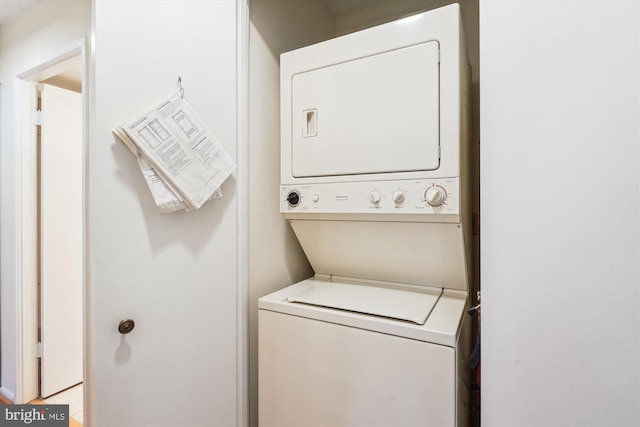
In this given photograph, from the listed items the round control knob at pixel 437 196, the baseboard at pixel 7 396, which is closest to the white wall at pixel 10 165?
the baseboard at pixel 7 396

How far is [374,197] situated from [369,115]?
37cm

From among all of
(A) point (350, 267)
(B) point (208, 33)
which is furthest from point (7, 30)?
(A) point (350, 267)

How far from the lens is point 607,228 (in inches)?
28.8

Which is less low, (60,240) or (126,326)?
(60,240)

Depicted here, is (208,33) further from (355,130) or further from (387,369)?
(387,369)

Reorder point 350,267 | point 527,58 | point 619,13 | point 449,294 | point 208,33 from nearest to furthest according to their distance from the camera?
point 619,13 < point 527,58 < point 208,33 < point 449,294 < point 350,267

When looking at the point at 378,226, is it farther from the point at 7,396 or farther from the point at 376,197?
the point at 7,396

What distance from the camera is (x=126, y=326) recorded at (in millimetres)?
1152

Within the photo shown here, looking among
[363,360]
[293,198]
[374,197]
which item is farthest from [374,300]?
[293,198]

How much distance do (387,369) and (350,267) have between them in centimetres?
63

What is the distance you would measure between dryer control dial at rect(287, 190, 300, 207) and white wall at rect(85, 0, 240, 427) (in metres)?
0.26

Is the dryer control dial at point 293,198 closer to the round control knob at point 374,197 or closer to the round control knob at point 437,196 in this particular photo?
the round control knob at point 374,197

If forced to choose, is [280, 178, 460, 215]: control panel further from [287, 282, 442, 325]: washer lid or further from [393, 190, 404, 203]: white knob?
[287, 282, 442, 325]: washer lid

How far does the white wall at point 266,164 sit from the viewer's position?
1644 millimetres
